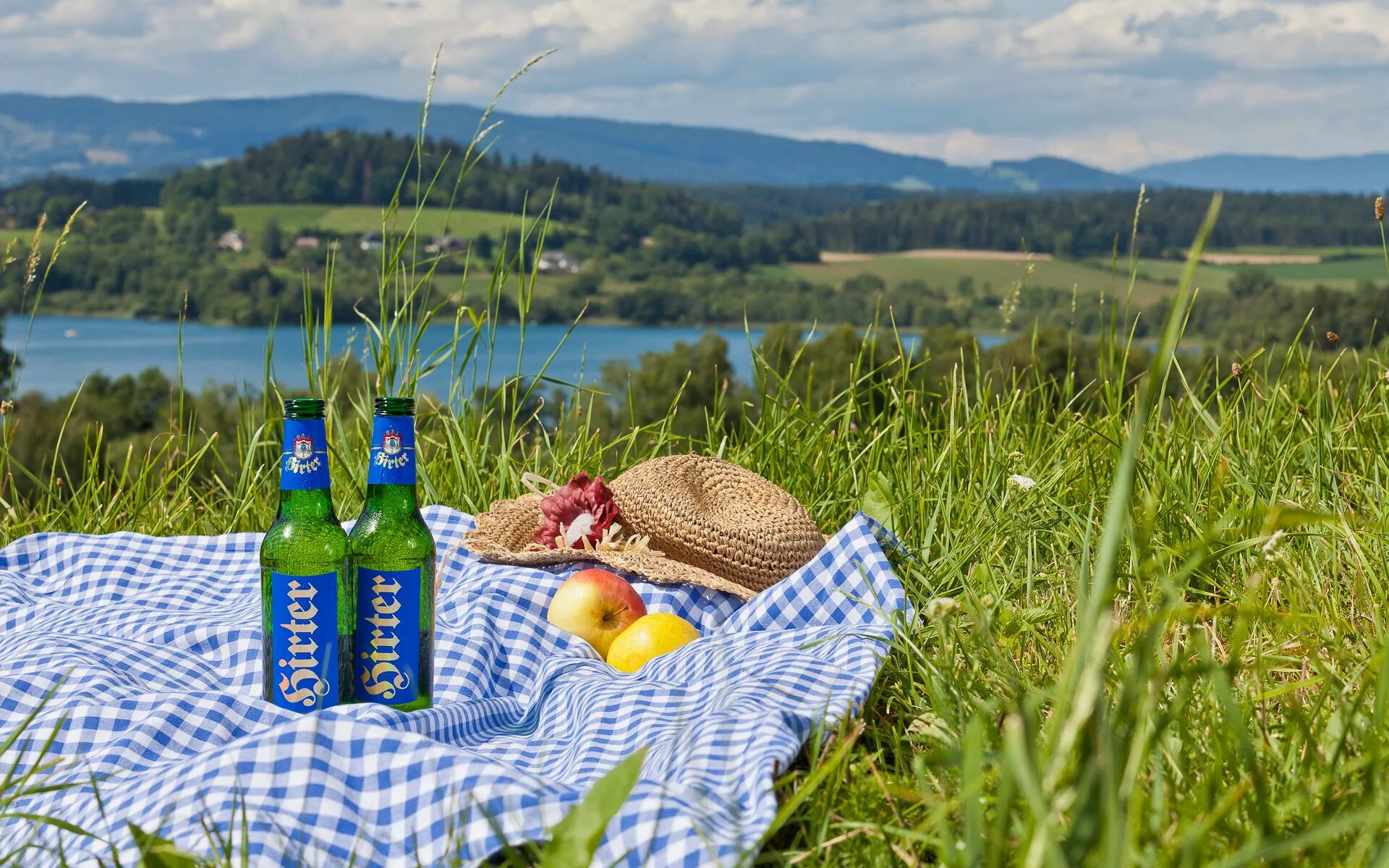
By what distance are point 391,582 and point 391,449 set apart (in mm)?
244

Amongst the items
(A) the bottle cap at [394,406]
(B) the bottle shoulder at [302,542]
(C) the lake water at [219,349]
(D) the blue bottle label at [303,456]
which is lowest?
(C) the lake water at [219,349]

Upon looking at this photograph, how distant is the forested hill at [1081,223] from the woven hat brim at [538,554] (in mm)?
24203

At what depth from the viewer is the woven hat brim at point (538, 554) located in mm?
2801

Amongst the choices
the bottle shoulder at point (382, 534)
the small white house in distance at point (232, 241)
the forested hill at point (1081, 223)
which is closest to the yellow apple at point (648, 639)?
the bottle shoulder at point (382, 534)

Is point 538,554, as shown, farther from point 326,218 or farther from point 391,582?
point 326,218

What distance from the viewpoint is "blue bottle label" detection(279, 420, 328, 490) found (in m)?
1.91

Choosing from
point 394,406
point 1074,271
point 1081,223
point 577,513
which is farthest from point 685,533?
point 1081,223

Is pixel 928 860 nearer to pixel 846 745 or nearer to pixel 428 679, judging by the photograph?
pixel 846 745

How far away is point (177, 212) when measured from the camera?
6272 cm

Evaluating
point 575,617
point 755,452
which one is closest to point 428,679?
point 575,617

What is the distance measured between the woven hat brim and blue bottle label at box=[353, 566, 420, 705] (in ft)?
2.68

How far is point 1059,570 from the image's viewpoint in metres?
2.64

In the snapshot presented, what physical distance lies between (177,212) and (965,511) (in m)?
67.6

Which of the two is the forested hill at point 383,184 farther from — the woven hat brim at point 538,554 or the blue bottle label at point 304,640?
the blue bottle label at point 304,640
